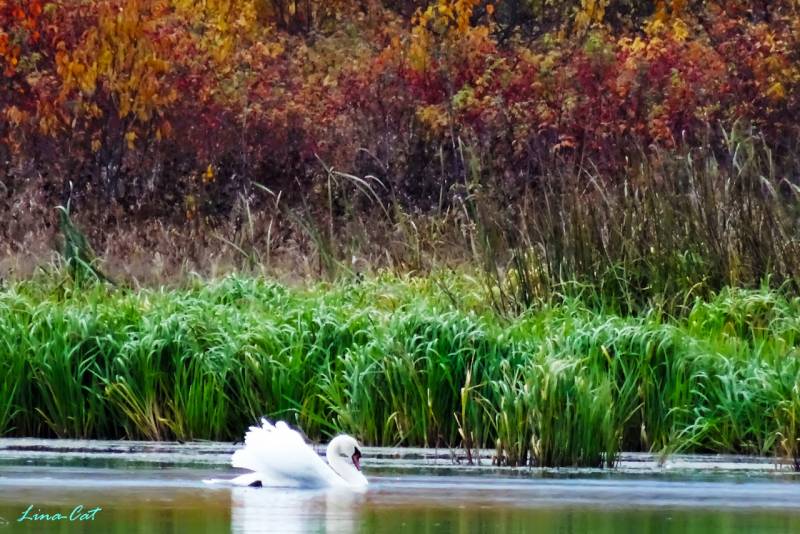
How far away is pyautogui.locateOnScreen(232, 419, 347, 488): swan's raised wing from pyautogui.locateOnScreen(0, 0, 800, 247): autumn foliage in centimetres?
1025

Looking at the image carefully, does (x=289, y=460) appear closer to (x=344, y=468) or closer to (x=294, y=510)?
(x=344, y=468)

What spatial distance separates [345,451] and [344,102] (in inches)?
471

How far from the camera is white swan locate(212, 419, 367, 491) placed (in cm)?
796

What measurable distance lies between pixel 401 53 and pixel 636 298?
9682mm

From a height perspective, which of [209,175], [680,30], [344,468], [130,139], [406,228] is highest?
[680,30]

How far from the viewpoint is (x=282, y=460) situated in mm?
8023

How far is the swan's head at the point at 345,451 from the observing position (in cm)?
795

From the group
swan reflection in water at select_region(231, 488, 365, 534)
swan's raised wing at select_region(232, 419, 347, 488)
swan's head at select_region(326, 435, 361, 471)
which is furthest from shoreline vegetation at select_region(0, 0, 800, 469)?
→ swan reflection in water at select_region(231, 488, 365, 534)

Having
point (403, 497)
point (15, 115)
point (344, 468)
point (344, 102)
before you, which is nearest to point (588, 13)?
point (344, 102)

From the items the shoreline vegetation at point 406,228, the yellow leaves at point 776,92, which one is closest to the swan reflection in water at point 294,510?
the shoreline vegetation at point 406,228

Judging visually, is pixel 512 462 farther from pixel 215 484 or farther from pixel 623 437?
pixel 215 484

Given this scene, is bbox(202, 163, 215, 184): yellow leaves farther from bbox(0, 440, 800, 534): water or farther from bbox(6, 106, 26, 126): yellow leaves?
bbox(0, 440, 800, 534): water

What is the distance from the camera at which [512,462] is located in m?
8.47

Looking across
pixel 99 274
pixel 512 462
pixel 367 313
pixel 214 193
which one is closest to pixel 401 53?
pixel 214 193
